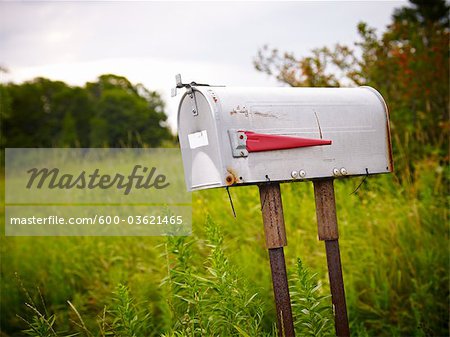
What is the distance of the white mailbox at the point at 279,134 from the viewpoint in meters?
1.81

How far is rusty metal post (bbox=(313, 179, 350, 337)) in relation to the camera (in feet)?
6.81

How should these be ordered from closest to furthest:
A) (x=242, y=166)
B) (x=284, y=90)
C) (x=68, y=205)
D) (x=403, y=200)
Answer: (x=242, y=166), (x=284, y=90), (x=403, y=200), (x=68, y=205)

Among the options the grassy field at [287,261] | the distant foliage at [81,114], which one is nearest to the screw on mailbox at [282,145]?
the grassy field at [287,261]

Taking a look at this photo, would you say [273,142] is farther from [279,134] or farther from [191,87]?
[191,87]

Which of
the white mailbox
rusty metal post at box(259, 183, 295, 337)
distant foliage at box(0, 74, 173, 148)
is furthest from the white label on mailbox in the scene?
distant foliage at box(0, 74, 173, 148)

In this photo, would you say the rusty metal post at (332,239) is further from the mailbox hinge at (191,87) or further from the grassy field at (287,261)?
the mailbox hinge at (191,87)

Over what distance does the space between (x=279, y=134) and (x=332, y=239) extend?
0.50 m

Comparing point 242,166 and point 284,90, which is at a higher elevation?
point 284,90

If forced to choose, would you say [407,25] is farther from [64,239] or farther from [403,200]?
[64,239]

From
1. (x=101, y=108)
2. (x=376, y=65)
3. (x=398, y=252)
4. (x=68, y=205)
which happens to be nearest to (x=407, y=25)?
(x=376, y=65)

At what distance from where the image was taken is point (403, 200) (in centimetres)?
369

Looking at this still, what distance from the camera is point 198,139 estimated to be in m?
1.93

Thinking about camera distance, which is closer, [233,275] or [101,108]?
[233,275]

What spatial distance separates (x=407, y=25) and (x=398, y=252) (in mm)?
2824
